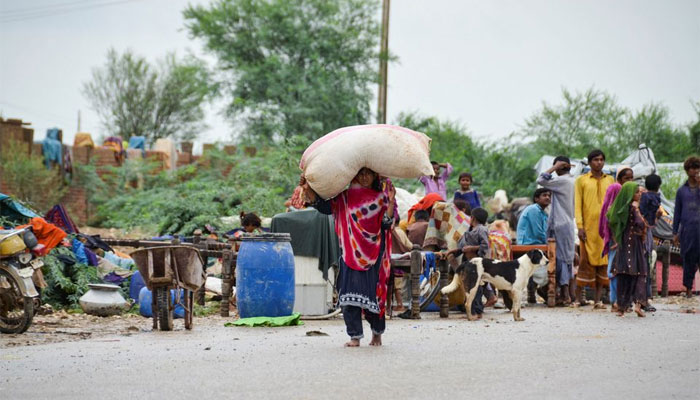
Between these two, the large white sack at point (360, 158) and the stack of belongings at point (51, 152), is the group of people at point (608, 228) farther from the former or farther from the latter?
the stack of belongings at point (51, 152)

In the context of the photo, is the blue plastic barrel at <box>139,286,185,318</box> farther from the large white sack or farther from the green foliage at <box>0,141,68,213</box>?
the green foliage at <box>0,141,68,213</box>

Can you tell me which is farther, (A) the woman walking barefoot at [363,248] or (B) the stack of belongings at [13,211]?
(B) the stack of belongings at [13,211]

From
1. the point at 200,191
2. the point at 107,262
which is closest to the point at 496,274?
the point at 107,262

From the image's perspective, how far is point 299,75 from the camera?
38031 mm

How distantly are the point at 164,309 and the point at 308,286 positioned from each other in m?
2.48

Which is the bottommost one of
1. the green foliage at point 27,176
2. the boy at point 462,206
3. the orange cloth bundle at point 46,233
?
the orange cloth bundle at point 46,233

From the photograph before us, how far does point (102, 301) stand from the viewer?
12.5 meters

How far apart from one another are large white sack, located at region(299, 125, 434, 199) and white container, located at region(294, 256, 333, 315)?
144 inches

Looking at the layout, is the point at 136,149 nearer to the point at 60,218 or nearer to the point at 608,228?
the point at 60,218

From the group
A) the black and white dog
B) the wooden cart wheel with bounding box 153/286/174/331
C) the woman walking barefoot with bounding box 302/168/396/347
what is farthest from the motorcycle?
the black and white dog

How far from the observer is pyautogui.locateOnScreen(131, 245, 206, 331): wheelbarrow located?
34.4 feet

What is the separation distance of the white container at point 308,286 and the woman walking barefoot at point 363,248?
3508 millimetres

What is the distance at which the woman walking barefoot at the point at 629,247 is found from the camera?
12.1 meters

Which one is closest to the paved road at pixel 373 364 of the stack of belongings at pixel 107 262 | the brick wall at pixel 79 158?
the stack of belongings at pixel 107 262
